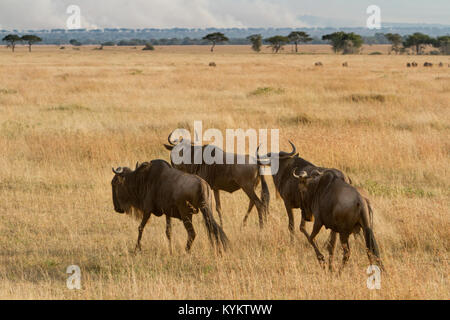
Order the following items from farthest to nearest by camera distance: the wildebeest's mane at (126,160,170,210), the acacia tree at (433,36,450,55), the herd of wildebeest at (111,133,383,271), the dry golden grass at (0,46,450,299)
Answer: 1. the acacia tree at (433,36,450,55)
2. the wildebeest's mane at (126,160,170,210)
3. the dry golden grass at (0,46,450,299)
4. the herd of wildebeest at (111,133,383,271)

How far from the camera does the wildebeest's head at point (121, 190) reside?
700 cm

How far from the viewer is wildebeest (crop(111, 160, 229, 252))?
6465 millimetres

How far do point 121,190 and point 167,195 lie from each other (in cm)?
78

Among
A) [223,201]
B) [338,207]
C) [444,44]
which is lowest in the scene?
[223,201]

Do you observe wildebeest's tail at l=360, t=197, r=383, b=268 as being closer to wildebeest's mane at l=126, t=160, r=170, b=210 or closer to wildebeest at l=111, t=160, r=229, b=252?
wildebeest at l=111, t=160, r=229, b=252

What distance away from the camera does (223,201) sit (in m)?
9.34

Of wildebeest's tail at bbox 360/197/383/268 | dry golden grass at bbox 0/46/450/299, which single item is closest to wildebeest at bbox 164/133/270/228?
dry golden grass at bbox 0/46/450/299

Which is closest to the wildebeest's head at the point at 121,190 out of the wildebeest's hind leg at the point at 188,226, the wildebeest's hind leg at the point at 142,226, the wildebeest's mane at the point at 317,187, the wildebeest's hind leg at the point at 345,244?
the wildebeest's hind leg at the point at 142,226

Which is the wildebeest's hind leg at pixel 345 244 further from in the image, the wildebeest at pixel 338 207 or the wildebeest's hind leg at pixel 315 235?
the wildebeest's hind leg at pixel 315 235

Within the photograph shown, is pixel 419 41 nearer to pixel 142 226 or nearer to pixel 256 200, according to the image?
pixel 256 200

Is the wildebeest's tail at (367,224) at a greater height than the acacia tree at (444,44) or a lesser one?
lesser

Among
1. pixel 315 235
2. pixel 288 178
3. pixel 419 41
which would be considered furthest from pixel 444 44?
pixel 315 235

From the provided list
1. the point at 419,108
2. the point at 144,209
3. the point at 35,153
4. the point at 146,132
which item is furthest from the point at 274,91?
the point at 144,209

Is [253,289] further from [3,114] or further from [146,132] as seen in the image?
[3,114]
